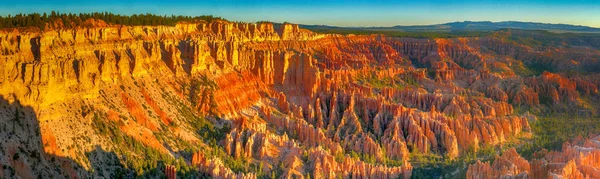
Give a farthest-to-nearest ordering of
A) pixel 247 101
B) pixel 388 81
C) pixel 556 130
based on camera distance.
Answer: pixel 388 81
pixel 556 130
pixel 247 101

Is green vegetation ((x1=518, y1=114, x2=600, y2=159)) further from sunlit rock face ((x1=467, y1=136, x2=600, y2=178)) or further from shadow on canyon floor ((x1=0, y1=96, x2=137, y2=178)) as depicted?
shadow on canyon floor ((x1=0, y1=96, x2=137, y2=178))

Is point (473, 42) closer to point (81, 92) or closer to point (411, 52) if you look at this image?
point (411, 52)

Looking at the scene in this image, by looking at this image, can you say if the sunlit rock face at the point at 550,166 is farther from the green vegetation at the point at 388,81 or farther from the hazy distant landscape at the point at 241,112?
the green vegetation at the point at 388,81

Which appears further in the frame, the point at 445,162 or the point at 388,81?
the point at 388,81

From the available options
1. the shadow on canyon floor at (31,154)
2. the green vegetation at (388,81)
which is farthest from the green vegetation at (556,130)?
the shadow on canyon floor at (31,154)

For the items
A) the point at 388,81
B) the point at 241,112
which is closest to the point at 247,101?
the point at 241,112

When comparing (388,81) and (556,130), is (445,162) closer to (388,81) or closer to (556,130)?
(556,130)
